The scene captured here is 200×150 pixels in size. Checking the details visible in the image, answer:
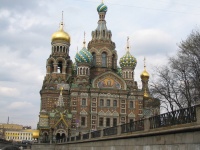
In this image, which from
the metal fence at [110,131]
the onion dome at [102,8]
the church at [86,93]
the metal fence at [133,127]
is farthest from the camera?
the onion dome at [102,8]

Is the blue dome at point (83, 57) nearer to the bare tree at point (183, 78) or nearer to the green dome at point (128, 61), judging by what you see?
the green dome at point (128, 61)

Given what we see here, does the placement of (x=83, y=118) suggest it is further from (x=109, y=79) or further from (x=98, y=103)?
(x=109, y=79)

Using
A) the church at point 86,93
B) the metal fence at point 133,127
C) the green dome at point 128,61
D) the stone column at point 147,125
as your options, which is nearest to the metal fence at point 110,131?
the metal fence at point 133,127

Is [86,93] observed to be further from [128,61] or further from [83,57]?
[128,61]

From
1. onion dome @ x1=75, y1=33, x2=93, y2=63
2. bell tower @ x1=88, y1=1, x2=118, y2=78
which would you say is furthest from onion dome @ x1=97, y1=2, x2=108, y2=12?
onion dome @ x1=75, y1=33, x2=93, y2=63

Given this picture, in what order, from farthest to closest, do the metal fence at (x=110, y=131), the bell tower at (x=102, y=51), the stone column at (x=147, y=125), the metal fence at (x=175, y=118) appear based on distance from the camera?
the bell tower at (x=102, y=51)
the metal fence at (x=110, y=131)
the stone column at (x=147, y=125)
the metal fence at (x=175, y=118)

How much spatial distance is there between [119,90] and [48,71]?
13301 millimetres

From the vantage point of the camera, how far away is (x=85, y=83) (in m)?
52.0

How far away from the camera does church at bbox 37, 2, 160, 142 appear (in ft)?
160

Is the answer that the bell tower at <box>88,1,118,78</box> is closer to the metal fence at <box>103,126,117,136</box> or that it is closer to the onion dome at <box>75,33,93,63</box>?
the onion dome at <box>75,33,93,63</box>

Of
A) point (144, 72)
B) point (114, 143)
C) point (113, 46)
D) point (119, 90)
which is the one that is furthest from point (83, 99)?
point (114, 143)

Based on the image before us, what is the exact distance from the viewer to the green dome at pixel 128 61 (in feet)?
183

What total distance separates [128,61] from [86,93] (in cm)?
1041

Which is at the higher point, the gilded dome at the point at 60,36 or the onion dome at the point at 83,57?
the gilded dome at the point at 60,36
